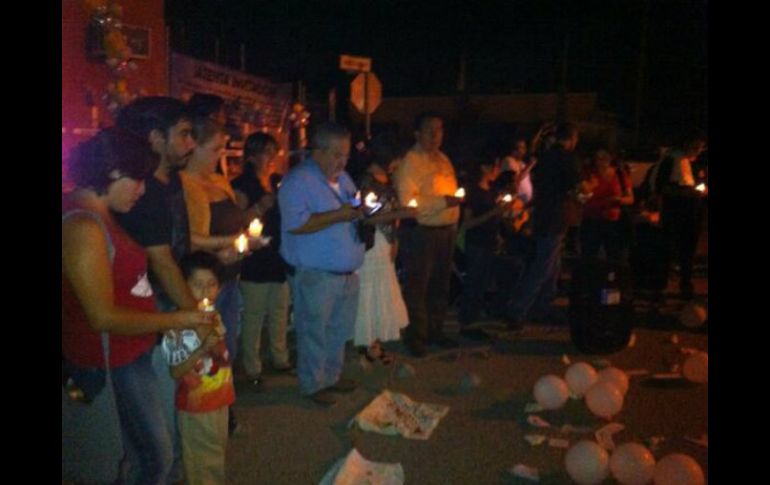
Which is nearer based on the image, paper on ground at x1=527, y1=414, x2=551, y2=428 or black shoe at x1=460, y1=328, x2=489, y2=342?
paper on ground at x1=527, y1=414, x2=551, y2=428

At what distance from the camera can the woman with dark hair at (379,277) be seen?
285 inches

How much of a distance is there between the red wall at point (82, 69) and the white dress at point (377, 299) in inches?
99.6

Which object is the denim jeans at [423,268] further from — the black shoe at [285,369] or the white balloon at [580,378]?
the white balloon at [580,378]

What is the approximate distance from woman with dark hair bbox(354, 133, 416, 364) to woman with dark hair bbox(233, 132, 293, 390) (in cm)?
90

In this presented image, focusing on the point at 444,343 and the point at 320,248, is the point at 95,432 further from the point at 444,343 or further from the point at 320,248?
the point at 444,343

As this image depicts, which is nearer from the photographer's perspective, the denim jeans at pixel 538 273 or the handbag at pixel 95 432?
the handbag at pixel 95 432

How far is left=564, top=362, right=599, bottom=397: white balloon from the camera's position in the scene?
611cm

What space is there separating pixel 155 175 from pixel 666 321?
6807 millimetres

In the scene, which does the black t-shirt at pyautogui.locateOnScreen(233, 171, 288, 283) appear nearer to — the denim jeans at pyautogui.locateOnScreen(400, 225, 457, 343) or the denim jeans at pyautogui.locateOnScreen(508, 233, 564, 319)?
the denim jeans at pyautogui.locateOnScreen(400, 225, 457, 343)

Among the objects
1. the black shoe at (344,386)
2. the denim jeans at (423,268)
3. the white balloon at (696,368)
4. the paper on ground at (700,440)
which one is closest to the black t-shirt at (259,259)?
the black shoe at (344,386)

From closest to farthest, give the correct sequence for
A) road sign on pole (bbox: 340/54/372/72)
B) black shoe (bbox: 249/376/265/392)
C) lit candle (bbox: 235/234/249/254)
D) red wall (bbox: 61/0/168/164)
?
lit candle (bbox: 235/234/249/254)
black shoe (bbox: 249/376/265/392)
red wall (bbox: 61/0/168/164)
road sign on pole (bbox: 340/54/372/72)

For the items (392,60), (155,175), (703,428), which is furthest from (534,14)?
(155,175)

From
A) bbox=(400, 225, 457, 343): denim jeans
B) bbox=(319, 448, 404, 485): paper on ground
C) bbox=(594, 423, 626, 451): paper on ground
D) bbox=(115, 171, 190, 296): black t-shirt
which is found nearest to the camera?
bbox=(115, 171, 190, 296): black t-shirt

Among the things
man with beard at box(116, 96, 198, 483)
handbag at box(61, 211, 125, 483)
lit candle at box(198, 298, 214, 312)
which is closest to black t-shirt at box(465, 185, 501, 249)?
man with beard at box(116, 96, 198, 483)
